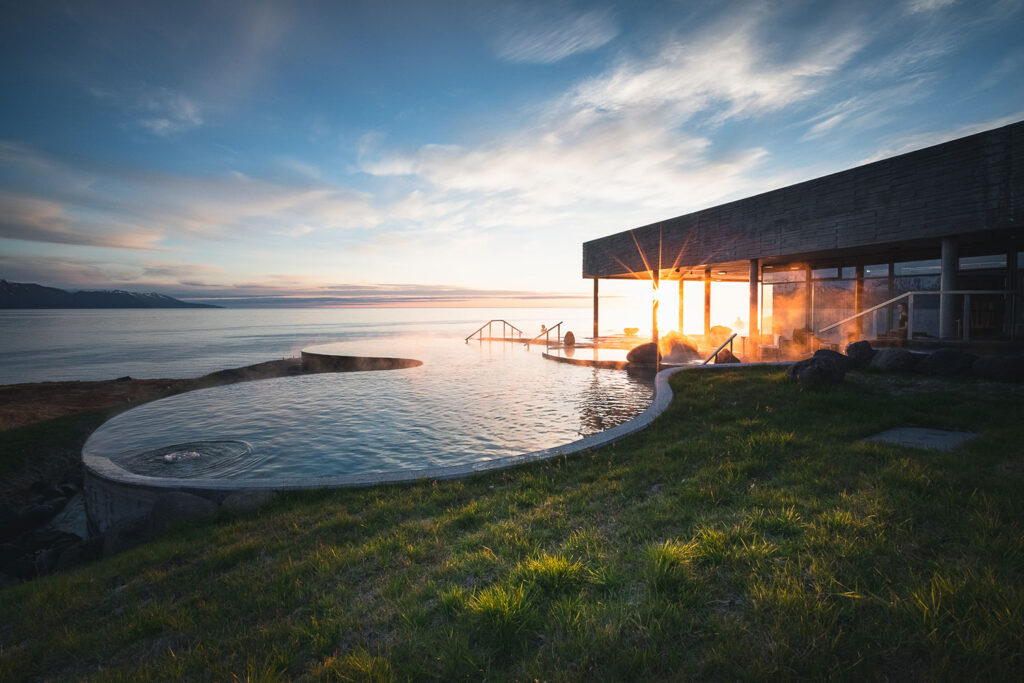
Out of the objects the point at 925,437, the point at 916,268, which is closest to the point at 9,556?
the point at 925,437

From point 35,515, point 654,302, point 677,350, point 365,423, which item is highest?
point 654,302

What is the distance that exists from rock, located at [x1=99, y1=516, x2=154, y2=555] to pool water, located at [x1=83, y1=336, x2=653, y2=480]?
216 cm

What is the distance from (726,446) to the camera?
20.3 feet

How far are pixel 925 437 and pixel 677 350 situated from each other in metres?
14.5

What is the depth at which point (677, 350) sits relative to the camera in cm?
2027

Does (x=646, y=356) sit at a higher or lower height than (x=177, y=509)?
higher

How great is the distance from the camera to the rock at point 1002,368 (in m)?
8.45

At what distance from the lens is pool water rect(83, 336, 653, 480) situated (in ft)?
30.0

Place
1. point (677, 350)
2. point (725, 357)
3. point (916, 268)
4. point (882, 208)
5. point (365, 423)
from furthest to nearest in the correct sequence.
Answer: point (916, 268), point (677, 350), point (725, 357), point (882, 208), point (365, 423)

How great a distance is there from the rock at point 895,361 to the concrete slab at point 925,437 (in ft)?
14.7

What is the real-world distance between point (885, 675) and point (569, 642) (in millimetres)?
1553

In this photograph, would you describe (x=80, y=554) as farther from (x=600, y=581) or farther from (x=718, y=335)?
(x=718, y=335)

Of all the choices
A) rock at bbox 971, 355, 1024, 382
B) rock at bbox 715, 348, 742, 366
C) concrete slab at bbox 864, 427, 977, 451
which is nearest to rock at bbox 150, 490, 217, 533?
concrete slab at bbox 864, 427, 977, 451

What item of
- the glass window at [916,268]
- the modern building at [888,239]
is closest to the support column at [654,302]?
the modern building at [888,239]
